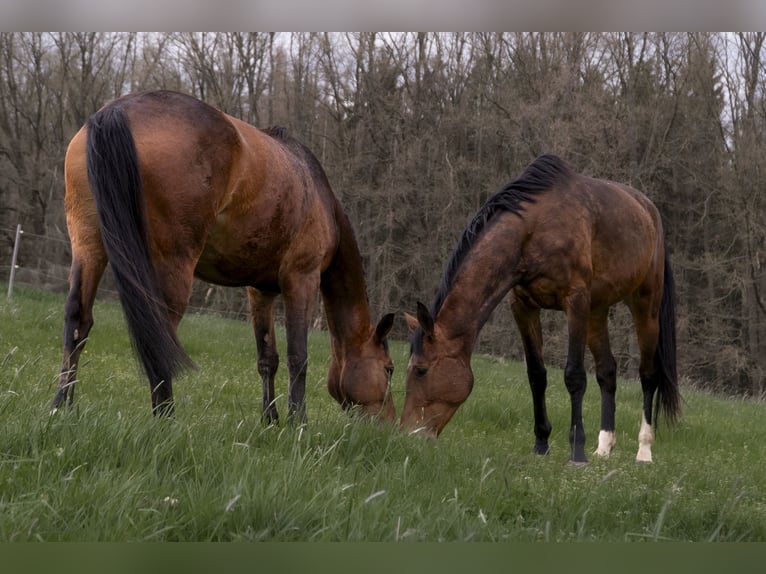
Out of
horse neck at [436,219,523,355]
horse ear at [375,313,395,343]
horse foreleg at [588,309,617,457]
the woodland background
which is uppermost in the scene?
the woodland background

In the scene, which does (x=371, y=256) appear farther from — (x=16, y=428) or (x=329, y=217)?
(x=16, y=428)

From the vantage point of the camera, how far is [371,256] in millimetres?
20609

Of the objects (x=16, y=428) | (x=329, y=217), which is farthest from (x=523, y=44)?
(x=16, y=428)

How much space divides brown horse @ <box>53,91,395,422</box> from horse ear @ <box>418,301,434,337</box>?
12.6 inches

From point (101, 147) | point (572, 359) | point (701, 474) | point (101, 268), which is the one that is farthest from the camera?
point (572, 359)

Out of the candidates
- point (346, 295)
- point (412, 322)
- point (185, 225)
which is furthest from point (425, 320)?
point (185, 225)

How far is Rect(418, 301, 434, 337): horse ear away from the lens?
5961mm

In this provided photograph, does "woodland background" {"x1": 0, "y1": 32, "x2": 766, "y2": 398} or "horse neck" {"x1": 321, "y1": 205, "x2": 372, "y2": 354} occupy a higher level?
"woodland background" {"x1": 0, "y1": 32, "x2": 766, "y2": 398}

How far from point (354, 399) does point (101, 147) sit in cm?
315

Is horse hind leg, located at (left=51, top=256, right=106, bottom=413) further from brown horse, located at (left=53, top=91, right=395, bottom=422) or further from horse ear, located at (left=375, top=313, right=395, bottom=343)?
horse ear, located at (left=375, top=313, right=395, bottom=343)

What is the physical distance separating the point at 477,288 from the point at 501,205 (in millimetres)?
886

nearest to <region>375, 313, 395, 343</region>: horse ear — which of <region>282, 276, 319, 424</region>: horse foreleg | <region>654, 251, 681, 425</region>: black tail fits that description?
<region>282, 276, 319, 424</region>: horse foreleg

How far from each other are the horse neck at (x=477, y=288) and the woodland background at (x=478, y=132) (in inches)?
467

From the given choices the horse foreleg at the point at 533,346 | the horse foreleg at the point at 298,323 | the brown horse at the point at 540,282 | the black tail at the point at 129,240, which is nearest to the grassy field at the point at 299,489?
the black tail at the point at 129,240
